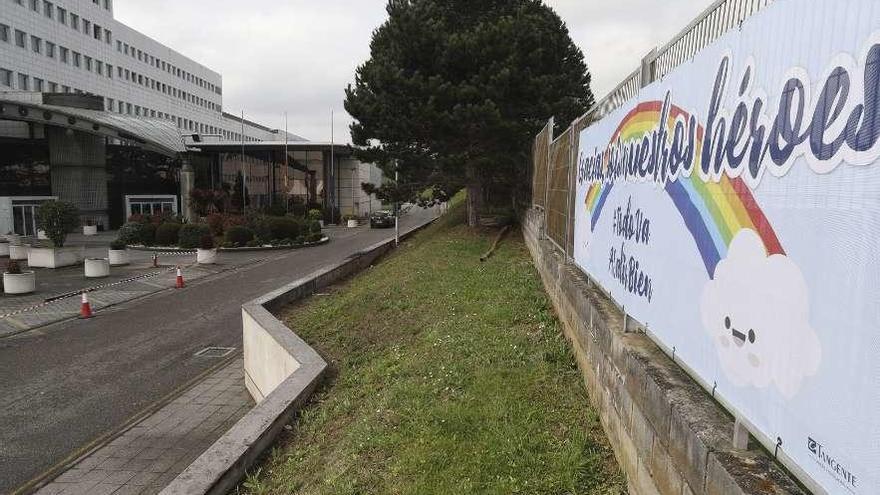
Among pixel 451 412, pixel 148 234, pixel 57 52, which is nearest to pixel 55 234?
pixel 148 234

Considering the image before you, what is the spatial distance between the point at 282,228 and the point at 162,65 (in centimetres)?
5667

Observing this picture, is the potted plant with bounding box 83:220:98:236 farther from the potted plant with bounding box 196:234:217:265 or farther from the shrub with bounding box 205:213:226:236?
the potted plant with bounding box 196:234:217:265

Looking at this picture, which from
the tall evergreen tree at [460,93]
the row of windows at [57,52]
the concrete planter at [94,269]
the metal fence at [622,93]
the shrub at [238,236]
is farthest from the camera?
the row of windows at [57,52]

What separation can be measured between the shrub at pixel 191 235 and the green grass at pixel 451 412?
23.6 metres

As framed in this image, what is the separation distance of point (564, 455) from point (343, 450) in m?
2.26

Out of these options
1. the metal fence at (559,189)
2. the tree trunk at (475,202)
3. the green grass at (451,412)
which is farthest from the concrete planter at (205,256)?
the metal fence at (559,189)

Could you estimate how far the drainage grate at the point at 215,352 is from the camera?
500 inches

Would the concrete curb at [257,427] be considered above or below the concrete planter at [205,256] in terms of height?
above

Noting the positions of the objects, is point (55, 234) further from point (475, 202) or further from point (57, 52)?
point (57, 52)

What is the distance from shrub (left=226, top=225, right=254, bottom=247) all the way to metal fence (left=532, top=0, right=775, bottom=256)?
24.1 m

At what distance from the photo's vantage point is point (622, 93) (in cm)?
534

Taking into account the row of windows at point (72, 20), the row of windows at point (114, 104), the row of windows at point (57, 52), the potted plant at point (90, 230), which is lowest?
the potted plant at point (90, 230)

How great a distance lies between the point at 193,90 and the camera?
87.6m

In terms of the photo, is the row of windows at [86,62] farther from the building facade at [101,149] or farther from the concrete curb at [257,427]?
the concrete curb at [257,427]
